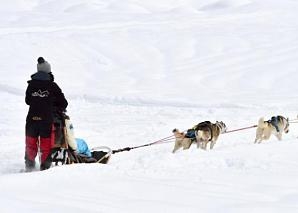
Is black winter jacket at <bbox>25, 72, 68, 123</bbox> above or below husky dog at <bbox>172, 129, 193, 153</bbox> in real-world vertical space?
above

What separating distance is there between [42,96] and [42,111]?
0.49 ft

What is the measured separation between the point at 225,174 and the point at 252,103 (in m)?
7.56

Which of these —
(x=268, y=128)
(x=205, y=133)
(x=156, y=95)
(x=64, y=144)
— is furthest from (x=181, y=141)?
(x=156, y=95)

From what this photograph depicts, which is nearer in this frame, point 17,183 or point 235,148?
point 17,183

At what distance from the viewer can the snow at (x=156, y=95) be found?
3.61 m

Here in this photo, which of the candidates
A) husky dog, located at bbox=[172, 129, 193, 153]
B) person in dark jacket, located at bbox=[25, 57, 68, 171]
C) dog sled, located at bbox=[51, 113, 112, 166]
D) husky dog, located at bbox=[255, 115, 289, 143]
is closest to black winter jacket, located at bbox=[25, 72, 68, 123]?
person in dark jacket, located at bbox=[25, 57, 68, 171]

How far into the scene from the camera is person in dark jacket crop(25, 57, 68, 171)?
17.2 ft

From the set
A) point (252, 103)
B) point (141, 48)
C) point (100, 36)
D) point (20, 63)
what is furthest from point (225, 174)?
point (100, 36)

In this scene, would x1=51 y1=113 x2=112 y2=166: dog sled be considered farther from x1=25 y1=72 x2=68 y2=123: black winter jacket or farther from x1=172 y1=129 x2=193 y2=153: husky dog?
x1=172 y1=129 x2=193 y2=153: husky dog

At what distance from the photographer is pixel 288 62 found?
16.8 meters

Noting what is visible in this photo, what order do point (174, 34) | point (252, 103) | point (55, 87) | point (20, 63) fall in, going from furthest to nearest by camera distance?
point (174, 34) → point (20, 63) → point (252, 103) → point (55, 87)

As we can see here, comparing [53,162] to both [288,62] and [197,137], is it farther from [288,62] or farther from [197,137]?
[288,62]

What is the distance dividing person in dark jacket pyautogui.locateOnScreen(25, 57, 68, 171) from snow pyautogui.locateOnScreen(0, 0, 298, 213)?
0.45 meters

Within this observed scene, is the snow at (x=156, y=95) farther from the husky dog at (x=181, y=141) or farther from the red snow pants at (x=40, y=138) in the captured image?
the red snow pants at (x=40, y=138)
